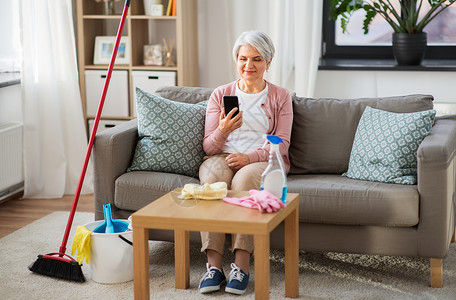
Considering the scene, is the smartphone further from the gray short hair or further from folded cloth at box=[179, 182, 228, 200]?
folded cloth at box=[179, 182, 228, 200]

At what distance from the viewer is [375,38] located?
4.61 metres

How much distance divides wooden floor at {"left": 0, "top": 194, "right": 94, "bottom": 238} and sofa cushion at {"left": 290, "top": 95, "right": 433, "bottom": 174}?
1370mm

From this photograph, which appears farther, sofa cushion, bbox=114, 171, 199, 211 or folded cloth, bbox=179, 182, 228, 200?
sofa cushion, bbox=114, 171, 199, 211

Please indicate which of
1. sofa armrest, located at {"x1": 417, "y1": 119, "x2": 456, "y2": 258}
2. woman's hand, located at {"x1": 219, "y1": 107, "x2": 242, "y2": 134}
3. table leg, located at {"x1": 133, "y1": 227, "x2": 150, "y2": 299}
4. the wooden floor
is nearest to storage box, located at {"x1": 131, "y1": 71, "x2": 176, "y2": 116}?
the wooden floor

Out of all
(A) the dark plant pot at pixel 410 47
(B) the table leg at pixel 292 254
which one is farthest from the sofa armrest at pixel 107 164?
(A) the dark plant pot at pixel 410 47

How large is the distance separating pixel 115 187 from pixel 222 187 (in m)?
0.72

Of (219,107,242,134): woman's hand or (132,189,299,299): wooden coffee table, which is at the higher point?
(219,107,242,134): woman's hand

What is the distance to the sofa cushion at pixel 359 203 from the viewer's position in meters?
2.72

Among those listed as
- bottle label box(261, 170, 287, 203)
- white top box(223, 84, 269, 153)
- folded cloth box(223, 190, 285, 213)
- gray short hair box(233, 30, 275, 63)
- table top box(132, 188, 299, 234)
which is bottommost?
table top box(132, 188, 299, 234)

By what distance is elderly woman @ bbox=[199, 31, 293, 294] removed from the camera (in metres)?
2.84

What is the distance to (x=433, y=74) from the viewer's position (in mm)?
4141

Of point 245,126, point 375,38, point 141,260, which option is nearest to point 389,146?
point 245,126

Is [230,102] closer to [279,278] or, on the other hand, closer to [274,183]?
[274,183]

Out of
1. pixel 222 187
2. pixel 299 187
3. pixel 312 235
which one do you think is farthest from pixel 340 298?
pixel 222 187
